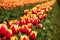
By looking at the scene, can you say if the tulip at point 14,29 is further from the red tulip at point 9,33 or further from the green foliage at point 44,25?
the green foliage at point 44,25

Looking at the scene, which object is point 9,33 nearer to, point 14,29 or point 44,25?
point 14,29

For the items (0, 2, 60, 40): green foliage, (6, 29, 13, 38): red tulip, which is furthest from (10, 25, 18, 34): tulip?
(0, 2, 60, 40): green foliage

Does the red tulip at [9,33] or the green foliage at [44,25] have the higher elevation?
the red tulip at [9,33]

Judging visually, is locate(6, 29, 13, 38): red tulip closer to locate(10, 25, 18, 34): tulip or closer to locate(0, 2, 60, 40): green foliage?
locate(10, 25, 18, 34): tulip

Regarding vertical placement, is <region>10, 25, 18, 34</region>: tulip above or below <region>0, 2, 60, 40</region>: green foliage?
above

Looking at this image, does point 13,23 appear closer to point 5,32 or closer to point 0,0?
point 5,32

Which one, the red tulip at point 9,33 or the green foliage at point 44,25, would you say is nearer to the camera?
the red tulip at point 9,33

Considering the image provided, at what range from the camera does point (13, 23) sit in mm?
1208

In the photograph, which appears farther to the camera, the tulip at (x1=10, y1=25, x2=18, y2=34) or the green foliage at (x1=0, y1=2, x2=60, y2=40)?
the green foliage at (x1=0, y1=2, x2=60, y2=40)

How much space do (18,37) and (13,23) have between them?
0.12 metres

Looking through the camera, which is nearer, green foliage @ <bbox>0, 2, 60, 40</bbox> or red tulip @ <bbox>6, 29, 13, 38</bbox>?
red tulip @ <bbox>6, 29, 13, 38</bbox>

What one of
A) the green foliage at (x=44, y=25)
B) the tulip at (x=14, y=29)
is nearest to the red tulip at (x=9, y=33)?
the tulip at (x=14, y=29)

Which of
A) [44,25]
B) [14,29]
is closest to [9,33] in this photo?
[14,29]

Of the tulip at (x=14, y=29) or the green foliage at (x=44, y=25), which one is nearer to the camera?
the tulip at (x=14, y=29)
